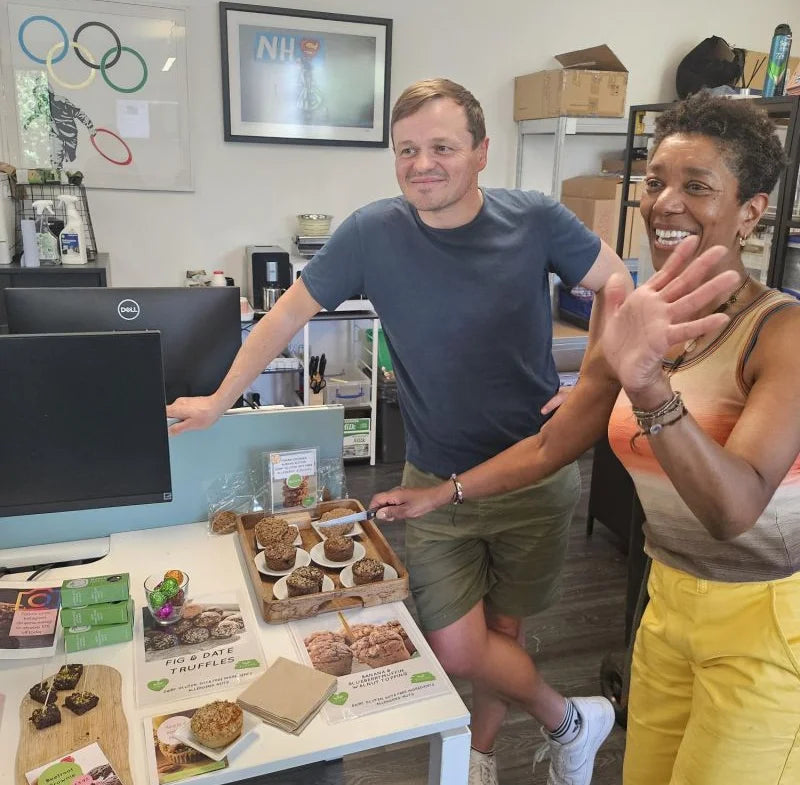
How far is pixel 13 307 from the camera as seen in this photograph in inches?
62.4

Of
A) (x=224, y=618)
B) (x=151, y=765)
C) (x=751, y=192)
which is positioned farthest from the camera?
(x=224, y=618)

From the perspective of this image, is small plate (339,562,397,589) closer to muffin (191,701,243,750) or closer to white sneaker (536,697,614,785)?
muffin (191,701,243,750)

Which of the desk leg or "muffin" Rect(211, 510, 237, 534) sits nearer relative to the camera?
the desk leg

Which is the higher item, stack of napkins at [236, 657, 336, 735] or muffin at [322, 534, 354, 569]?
muffin at [322, 534, 354, 569]

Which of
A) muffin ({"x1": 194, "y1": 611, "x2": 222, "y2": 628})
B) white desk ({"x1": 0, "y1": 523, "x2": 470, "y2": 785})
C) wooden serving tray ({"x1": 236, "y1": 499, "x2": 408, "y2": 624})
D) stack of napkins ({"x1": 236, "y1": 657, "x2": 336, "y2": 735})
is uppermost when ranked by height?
wooden serving tray ({"x1": 236, "y1": 499, "x2": 408, "y2": 624})

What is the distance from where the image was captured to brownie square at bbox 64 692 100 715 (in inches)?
45.2

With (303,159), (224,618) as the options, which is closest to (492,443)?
(224,618)

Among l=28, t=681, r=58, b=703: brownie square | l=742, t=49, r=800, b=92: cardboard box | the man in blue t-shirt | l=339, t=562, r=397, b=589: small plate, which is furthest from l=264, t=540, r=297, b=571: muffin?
l=742, t=49, r=800, b=92: cardboard box

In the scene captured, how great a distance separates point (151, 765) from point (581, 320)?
3929mm

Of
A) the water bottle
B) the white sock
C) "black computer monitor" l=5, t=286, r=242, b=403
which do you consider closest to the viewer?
"black computer monitor" l=5, t=286, r=242, b=403

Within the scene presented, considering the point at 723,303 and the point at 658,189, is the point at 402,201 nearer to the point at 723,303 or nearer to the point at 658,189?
the point at 658,189

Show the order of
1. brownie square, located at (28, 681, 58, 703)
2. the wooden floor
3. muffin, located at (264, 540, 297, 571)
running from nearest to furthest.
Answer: brownie square, located at (28, 681, 58, 703) < muffin, located at (264, 540, 297, 571) < the wooden floor

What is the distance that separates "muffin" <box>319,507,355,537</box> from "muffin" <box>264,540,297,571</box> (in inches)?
4.7

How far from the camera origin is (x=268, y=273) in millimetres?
3891
